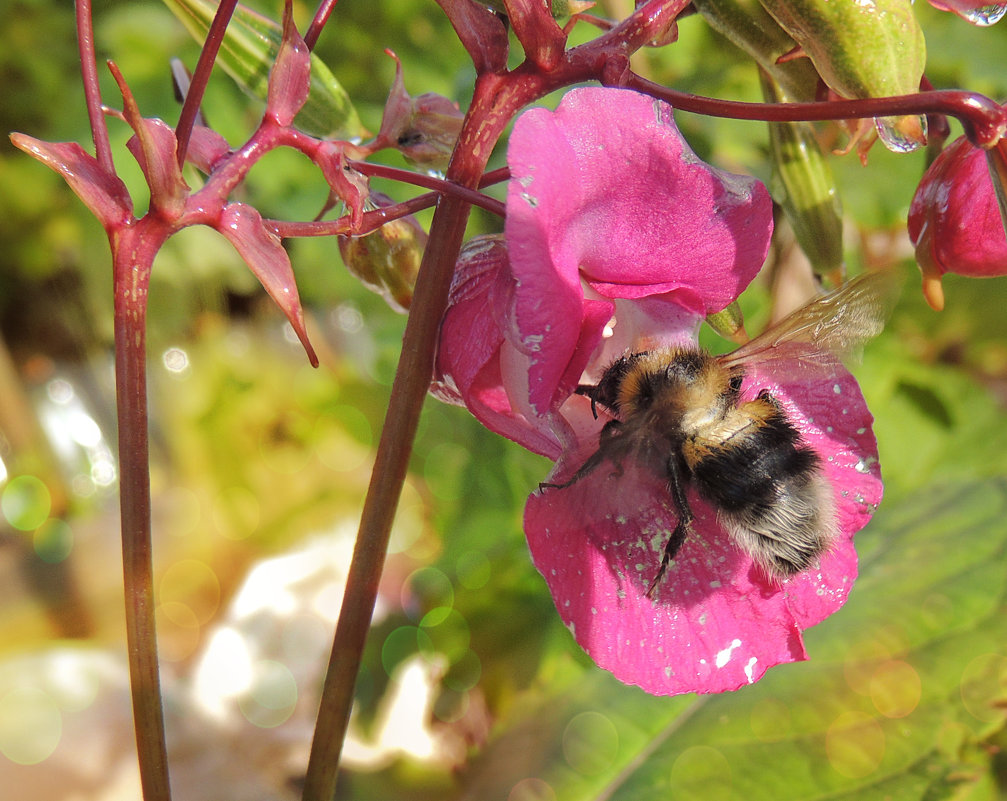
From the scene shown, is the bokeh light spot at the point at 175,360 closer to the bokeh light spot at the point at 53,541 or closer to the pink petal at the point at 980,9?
the bokeh light spot at the point at 53,541

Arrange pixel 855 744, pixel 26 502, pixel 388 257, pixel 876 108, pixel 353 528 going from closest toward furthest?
pixel 876 108, pixel 388 257, pixel 855 744, pixel 353 528, pixel 26 502

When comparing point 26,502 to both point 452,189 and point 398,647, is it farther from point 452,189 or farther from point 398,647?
point 452,189

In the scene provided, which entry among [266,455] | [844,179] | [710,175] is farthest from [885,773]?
[266,455]

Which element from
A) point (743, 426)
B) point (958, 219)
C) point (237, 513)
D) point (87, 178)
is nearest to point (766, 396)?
point (743, 426)

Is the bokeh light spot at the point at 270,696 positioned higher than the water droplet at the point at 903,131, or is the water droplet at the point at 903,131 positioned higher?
the bokeh light spot at the point at 270,696

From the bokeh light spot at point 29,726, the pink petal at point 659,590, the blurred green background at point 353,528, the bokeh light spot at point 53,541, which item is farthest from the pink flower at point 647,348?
the bokeh light spot at point 53,541

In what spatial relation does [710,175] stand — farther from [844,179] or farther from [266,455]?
[266,455]

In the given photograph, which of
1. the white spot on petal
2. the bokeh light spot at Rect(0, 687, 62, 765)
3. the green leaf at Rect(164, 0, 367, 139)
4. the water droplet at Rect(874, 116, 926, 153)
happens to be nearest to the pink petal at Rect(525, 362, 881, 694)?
the white spot on petal
